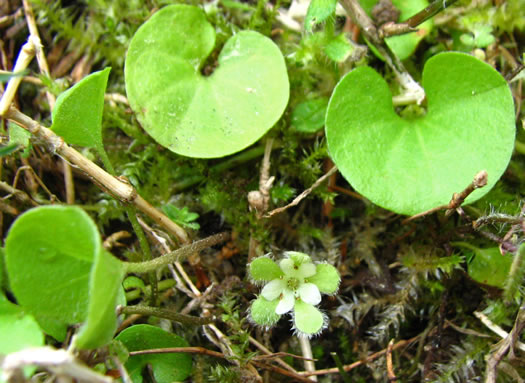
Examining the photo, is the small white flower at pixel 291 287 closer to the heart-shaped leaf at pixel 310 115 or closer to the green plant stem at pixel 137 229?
the green plant stem at pixel 137 229

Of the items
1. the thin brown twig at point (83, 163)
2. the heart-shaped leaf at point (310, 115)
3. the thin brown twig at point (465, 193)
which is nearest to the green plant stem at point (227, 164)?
the heart-shaped leaf at point (310, 115)

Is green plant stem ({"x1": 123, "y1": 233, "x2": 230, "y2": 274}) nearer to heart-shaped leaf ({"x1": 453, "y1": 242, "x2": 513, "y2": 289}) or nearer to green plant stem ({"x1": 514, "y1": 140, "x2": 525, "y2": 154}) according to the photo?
heart-shaped leaf ({"x1": 453, "y1": 242, "x2": 513, "y2": 289})

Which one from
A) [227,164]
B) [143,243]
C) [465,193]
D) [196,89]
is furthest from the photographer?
[227,164]

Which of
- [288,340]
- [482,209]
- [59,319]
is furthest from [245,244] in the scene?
[482,209]

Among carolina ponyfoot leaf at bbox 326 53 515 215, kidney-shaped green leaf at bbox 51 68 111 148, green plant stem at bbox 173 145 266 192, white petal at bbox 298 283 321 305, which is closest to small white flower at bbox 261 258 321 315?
white petal at bbox 298 283 321 305

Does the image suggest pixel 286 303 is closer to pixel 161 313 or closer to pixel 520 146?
pixel 161 313

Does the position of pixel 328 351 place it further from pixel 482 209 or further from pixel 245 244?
pixel 482 209

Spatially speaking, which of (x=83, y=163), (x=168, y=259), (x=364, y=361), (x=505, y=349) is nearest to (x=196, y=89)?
(x=83, y=163)
